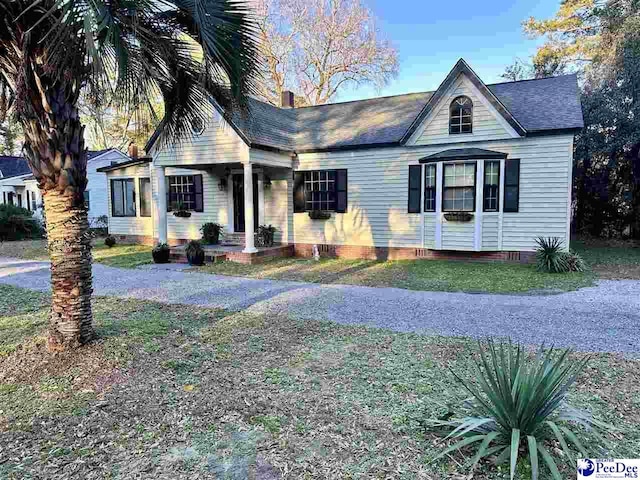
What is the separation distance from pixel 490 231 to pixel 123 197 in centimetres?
1444

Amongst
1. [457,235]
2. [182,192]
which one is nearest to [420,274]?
[457,235]

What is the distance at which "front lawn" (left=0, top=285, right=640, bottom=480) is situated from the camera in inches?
109

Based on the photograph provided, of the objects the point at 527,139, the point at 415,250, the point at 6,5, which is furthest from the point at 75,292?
the point at 527,139

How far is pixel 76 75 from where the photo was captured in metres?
4.26

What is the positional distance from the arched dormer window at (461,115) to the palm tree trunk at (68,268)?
33.0 feet

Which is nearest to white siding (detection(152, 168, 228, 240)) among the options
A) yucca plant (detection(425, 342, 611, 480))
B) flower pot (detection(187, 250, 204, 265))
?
flower pot (detection(187, 250, 204, 265))

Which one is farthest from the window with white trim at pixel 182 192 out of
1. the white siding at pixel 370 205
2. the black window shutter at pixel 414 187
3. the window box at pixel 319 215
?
the black window shutter at pixel 414 187

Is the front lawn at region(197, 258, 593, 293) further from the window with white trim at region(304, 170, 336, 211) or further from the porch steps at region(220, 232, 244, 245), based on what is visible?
the porch steps at region(220, 232, 244, 245)

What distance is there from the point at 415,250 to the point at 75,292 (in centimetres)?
996

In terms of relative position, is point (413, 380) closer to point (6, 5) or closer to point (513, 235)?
point (6, 5)

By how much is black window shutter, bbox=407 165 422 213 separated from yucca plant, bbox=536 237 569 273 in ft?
11.3

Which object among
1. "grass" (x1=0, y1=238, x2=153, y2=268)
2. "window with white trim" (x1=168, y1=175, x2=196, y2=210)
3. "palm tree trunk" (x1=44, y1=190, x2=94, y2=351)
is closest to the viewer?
"palm tree trunk" (x1=44, y1=190, x2=94, y2=351)

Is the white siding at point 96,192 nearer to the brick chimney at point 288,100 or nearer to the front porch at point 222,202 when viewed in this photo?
the front porch at point 222,202

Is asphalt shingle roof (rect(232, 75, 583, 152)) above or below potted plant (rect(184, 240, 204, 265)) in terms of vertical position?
above
